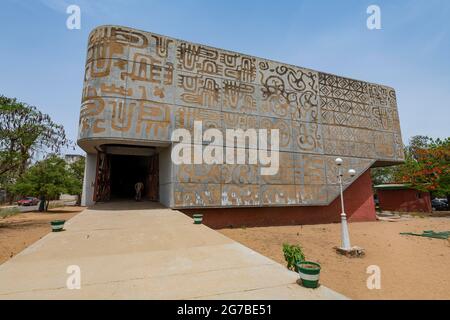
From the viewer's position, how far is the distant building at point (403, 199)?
24656 mm

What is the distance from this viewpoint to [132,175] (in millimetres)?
24609

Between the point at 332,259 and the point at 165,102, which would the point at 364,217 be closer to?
the point at 332,259

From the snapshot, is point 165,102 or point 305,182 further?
point 305,182

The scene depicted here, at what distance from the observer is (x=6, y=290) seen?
2.75 meters

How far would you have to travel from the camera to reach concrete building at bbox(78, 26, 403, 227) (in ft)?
35.2

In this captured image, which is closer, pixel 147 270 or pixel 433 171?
pixel 147 270

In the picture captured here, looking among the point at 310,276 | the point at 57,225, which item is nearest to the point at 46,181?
the point at 57,225

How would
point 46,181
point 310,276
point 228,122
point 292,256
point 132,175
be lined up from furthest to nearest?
1. point 132,175
2. point 46,181
3. point 228,122
4. point 292,256
5. point 310,276

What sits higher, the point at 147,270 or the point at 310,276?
the point at 310,276

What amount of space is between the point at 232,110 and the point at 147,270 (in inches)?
405

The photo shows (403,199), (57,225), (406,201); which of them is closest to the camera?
(57,225)

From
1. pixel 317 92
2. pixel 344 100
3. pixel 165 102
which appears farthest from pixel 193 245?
pixel 344 100

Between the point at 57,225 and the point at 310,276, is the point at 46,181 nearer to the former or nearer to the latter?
the point at 57,225
